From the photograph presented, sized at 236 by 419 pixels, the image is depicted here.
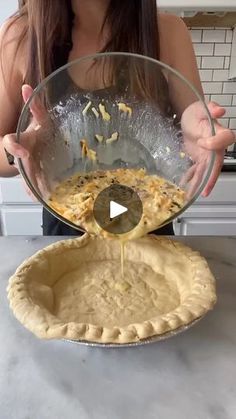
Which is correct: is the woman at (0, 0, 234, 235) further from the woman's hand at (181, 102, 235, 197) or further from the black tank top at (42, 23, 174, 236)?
the woman's hand at (181, 102, 235, 197)

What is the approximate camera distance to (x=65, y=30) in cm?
92

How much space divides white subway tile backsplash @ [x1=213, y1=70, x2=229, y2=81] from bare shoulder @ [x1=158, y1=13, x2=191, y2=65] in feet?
2.77

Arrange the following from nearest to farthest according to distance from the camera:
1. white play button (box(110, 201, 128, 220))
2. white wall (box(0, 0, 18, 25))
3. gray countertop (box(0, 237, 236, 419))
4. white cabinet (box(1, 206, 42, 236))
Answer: gray countertop (box(0, 237, 236, 419)) < white play button (box(110, 201, 128, 220)) < white wall (box(0, 0, 18, 25)) < white cabinet (box(1, 206, 42, 236))

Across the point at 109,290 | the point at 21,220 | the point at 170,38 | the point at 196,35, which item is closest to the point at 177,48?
the point at 170,38

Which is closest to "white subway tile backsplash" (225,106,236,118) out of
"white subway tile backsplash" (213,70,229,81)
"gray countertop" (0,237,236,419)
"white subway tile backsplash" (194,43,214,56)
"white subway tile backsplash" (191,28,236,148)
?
"white subway tile backsplash" (191,28,236,148)

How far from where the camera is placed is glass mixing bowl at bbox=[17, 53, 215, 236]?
668mm

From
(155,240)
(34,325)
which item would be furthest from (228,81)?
(34,325)

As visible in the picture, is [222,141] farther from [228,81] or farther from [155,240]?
[228,81]

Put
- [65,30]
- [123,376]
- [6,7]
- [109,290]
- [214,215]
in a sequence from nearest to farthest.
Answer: [123,376] → [109,290] → [65,30] → [6,7] → [214,215]

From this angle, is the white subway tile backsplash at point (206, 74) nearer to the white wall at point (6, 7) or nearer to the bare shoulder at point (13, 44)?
the white wall at point (6, 7)

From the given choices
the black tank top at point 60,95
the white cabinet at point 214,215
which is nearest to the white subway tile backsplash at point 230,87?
the white cabinet at point 214,215

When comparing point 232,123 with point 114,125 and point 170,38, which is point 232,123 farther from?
point 114,125

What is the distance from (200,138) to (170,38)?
15.7 inches

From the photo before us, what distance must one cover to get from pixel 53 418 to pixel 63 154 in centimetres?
42
